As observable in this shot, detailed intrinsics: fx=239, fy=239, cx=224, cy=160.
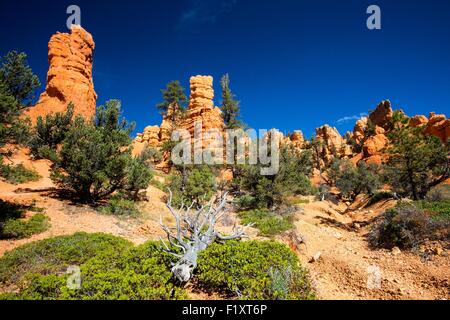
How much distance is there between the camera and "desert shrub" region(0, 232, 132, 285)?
6.54m

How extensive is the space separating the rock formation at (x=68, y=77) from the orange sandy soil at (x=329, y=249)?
16.7m

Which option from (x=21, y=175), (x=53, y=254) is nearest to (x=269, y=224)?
(x=53, y=254)

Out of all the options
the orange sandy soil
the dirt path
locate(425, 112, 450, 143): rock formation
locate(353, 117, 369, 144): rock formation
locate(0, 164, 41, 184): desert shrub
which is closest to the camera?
the dirt path

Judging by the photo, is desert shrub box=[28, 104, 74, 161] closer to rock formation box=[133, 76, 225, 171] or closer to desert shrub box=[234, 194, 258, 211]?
rock formation box=[133, 76, 225, 171]

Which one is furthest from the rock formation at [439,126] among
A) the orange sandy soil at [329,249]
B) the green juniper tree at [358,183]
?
the orange sandy soil at [329,249]

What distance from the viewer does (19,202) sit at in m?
13.1

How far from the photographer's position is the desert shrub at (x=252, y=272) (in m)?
5.24

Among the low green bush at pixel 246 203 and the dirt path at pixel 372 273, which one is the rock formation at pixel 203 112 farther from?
the dirt path at pixel 372 273

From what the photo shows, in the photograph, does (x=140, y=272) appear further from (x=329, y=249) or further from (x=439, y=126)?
(x=439, y=126)

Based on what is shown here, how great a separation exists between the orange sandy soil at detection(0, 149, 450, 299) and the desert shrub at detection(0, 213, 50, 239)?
317 mm

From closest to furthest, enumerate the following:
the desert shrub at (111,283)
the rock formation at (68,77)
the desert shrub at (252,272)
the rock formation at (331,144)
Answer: the desert shrub at (111,283), the desert shrub at (252,272), the rock formation at (68,77), the rock formation at (331,144)

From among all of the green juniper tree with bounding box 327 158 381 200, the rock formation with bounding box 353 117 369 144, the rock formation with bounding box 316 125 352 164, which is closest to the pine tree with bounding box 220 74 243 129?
the green juniper tree with bounding box 327 158 381 200

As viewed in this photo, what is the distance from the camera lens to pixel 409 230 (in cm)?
1023
